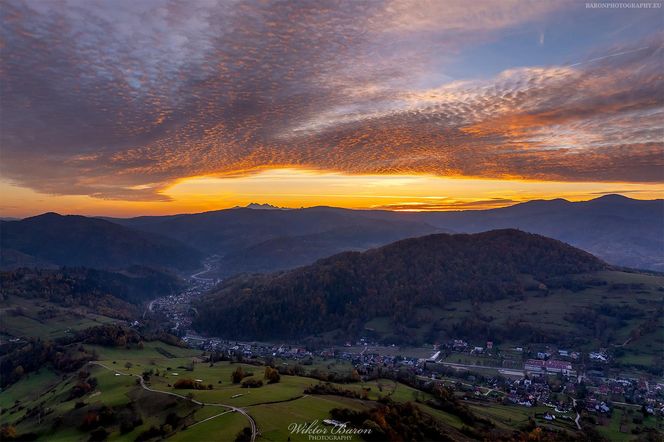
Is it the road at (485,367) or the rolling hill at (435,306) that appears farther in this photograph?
the rolling hill at (435,306)

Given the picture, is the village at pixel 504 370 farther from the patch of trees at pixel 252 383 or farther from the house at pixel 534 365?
the patch of trees at pixel 252 383

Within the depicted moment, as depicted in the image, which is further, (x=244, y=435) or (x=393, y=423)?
(x=393, y=423)

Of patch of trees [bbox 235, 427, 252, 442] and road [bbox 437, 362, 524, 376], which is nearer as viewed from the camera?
patch of trees [bbox 235, 427, 252, 442]

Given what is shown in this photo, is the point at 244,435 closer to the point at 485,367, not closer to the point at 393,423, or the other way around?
the point at 393,423

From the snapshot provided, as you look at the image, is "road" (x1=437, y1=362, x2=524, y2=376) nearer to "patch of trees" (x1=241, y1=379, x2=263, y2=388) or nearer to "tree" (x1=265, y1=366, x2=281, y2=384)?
"tree" (x1=265, y1=366, x2=281, y2=384)

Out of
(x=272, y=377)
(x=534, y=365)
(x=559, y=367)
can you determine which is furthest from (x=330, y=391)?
(x=559, y=367)

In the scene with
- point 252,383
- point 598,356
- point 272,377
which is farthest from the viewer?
point 598,356

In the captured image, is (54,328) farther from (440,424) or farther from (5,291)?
(440,424)

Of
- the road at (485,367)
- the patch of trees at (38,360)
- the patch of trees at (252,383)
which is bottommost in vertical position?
the road at (485,367)

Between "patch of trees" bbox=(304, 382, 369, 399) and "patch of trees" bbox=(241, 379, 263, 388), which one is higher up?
"patch of trees" bbox=(241, 379, 263, 388)

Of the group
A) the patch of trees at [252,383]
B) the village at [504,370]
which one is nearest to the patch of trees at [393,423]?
the patch of trees at [252,383]

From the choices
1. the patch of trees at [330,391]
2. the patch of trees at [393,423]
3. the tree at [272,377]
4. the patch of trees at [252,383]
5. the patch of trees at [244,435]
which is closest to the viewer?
the patch of trees at [244,435]

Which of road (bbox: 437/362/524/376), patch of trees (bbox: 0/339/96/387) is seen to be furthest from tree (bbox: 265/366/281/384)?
road (bbox: 437/362/524/376)
